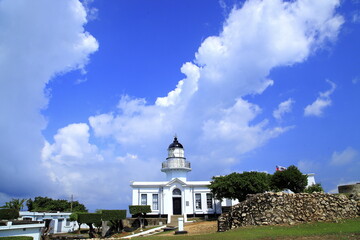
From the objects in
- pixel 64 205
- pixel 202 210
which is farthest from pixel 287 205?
pixel 64 205

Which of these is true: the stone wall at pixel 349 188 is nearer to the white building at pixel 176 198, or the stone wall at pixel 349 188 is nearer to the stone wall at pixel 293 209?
the stone wall at pixel 293 209

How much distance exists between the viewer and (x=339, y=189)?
98.4 ft

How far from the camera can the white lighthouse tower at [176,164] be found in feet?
151

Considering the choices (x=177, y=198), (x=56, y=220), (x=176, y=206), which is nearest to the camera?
(x=176, y=206)

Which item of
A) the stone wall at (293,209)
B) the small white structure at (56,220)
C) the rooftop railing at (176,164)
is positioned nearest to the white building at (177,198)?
the rooftop railing at (176,164)

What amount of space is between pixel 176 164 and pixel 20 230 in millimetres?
26718

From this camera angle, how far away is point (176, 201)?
142 ft

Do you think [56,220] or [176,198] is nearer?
[176,198]

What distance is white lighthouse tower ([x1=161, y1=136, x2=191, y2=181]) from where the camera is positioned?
46.1 m

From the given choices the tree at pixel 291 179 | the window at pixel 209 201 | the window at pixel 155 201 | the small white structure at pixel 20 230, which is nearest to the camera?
the small white structure at pixel 20 230

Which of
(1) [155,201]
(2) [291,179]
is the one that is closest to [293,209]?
(2) [291,179]

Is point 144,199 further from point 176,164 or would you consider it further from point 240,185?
point 240,185

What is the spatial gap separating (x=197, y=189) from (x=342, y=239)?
3338cm

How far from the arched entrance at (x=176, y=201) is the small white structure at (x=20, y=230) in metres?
22.3
